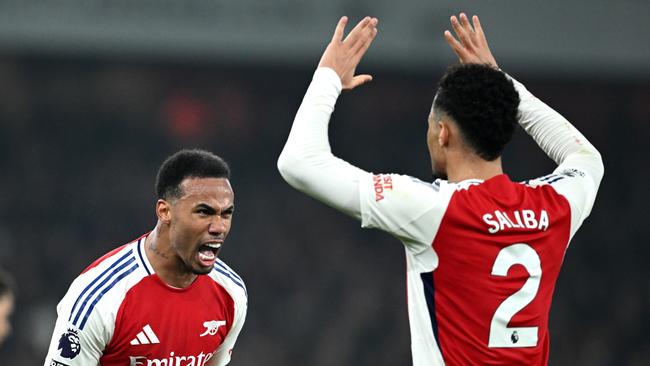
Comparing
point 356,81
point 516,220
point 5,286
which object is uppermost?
point 356,81

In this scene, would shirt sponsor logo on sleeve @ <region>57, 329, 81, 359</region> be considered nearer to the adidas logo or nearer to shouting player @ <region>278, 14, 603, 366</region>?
the adidas logo

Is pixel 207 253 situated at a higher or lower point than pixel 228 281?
higher

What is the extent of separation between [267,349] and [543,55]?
5.45 metres

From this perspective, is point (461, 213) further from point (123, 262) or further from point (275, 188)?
point (275, 188)

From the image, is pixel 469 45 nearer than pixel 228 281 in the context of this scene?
Yes

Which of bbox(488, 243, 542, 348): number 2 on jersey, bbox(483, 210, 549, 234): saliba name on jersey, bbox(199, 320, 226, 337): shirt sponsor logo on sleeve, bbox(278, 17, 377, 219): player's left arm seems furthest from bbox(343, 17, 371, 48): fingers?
bbox(199, 320, 226, 337): shirt sponsor logo on sleeve

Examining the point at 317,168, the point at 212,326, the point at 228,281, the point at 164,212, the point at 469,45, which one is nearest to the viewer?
the point at 317,168

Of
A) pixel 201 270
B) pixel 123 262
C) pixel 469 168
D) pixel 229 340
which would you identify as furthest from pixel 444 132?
pixel 229 340

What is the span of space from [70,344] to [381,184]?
63.1 inches

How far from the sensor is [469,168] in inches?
130

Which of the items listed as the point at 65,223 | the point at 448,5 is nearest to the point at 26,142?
the point at 65,223

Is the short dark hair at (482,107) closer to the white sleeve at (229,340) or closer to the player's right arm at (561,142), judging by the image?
the player's right arm at (561,142)

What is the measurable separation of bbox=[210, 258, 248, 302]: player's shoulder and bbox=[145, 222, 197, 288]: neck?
0.21 m

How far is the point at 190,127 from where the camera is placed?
54.2 feet
